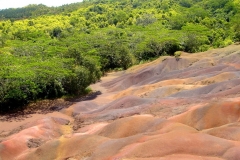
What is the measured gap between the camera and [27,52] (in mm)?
57938

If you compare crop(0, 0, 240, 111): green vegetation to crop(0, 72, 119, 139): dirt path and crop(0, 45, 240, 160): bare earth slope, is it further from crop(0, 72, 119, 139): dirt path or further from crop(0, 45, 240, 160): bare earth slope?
crop(0, 45, 240, 160): bare earth slope

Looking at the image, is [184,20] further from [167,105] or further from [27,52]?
[167,105]

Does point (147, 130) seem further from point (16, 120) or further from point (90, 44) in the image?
point (90, 44)

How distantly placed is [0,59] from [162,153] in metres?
34.2

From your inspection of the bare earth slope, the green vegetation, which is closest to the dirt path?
the bare earth slope

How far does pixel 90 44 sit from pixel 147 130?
46721 mm

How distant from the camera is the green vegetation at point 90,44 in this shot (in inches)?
1596

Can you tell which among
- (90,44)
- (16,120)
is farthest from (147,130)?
(90,44)

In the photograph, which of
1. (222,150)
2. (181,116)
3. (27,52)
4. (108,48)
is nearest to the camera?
(222,150)

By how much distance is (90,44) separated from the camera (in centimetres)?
6762

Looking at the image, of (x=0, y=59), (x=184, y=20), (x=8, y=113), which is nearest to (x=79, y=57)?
(x=0, y=59)

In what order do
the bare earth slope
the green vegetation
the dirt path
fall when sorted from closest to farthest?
the bare earth slope, the dirt path, the green vegetation

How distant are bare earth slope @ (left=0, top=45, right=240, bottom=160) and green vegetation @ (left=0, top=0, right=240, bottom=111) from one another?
15.1ft

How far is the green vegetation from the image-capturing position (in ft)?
133
